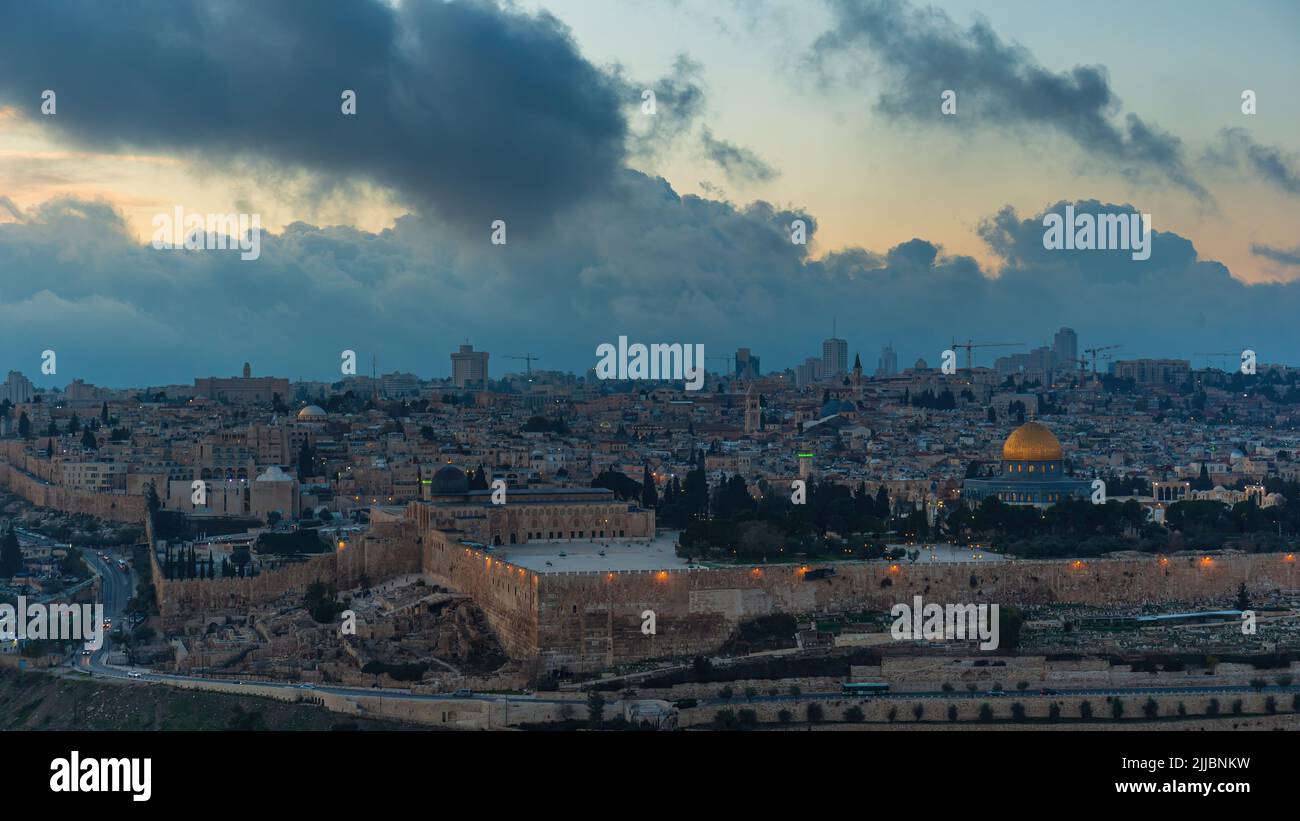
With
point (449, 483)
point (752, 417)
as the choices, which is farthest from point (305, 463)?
point (752, 417)

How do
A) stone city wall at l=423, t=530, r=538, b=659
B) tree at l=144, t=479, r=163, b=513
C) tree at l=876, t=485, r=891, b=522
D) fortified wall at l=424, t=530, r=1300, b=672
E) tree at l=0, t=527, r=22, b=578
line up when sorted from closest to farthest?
fortified wall at l=424, t=530, r=1300, b=672 → stone city wall at l=423, t=530, r=538, b=659 → tree at l=0, t=527, r=22, b=578 → tree at l=876, t=485, r=891, b=522 → tree at l=144, t=479, r=163, b=513

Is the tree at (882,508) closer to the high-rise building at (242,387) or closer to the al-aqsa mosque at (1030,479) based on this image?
the al-aqsa mosque at (1030,479)

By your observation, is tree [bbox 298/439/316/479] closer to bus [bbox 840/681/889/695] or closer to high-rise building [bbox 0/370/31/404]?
bus [bbox 840/681/889/695]

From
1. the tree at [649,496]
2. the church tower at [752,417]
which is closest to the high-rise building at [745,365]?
the church tower at [752,417]

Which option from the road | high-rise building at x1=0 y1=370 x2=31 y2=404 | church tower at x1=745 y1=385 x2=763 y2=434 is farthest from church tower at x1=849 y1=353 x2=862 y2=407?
the road

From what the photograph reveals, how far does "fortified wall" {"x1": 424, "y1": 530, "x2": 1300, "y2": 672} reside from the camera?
33.2 metres

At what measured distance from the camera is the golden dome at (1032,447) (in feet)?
174

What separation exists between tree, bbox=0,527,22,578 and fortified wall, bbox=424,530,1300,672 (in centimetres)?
1047
